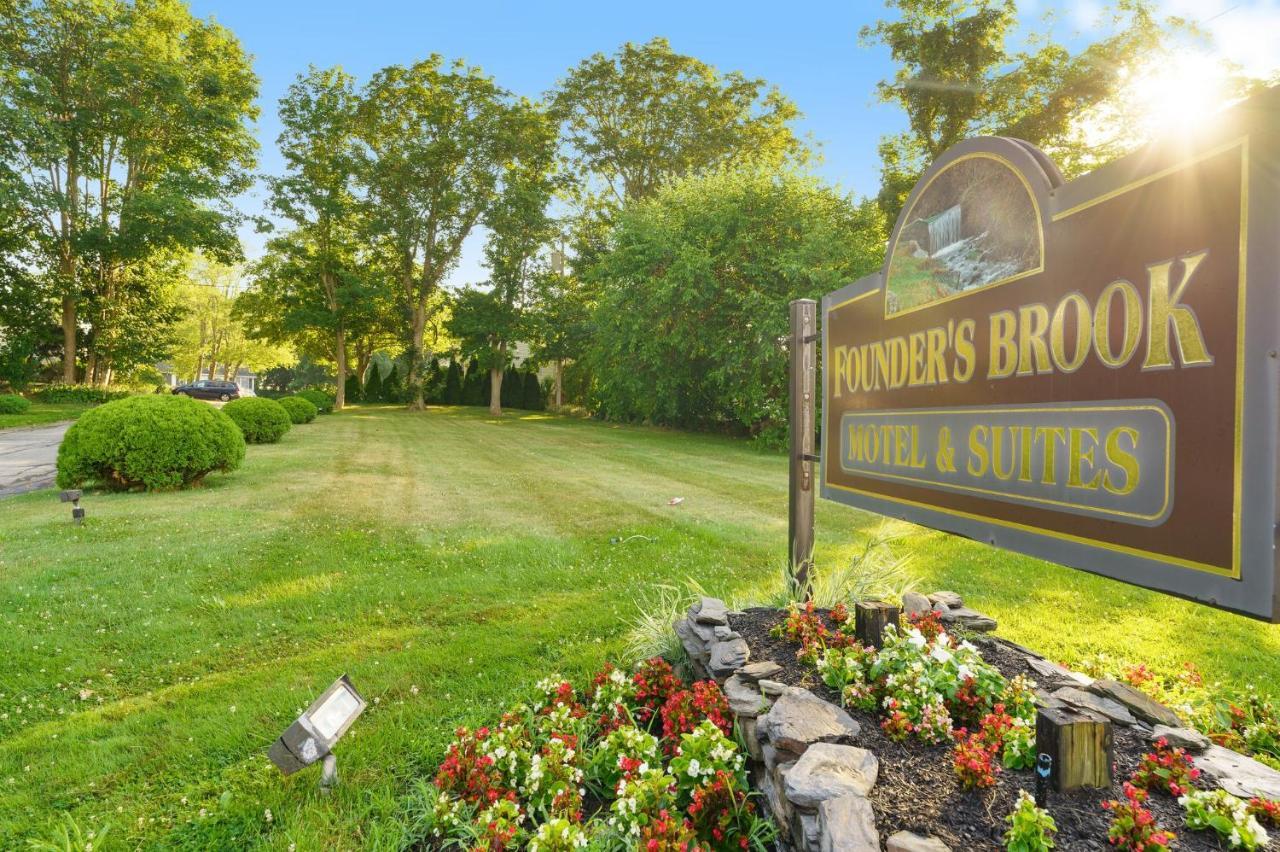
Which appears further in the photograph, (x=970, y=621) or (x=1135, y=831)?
(x=970, y=621)

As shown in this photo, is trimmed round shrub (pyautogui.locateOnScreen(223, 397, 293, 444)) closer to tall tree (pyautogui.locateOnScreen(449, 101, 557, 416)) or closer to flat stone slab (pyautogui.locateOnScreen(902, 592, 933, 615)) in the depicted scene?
tall tree (pyautogui.locateOnScreen(449, 101, 557, 416))

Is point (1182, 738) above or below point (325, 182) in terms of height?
below

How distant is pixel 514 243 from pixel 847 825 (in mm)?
28891

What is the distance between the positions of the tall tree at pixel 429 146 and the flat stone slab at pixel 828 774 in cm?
2957

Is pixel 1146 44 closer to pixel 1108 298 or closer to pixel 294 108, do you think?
pixel 1108 298

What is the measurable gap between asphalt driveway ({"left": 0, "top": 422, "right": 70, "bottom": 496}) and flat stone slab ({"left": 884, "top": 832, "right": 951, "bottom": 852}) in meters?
12.4

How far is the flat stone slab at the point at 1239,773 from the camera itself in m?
1.93

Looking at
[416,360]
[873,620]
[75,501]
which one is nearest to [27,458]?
[75,501]

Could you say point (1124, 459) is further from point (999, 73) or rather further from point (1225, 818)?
point (999, 73)

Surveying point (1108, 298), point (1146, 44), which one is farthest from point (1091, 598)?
point (1146, 44)

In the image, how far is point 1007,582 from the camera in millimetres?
5500

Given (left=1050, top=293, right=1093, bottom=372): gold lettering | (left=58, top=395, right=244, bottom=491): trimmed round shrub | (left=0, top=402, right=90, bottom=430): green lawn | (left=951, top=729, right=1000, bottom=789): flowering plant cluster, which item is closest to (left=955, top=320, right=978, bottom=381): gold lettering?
(left=1050, top=293, right=1093, bottom=372): gold lettering

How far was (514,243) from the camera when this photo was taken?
93.5ft

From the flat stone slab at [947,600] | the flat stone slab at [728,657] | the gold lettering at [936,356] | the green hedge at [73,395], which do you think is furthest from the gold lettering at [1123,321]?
the green hedge at [73,395]
